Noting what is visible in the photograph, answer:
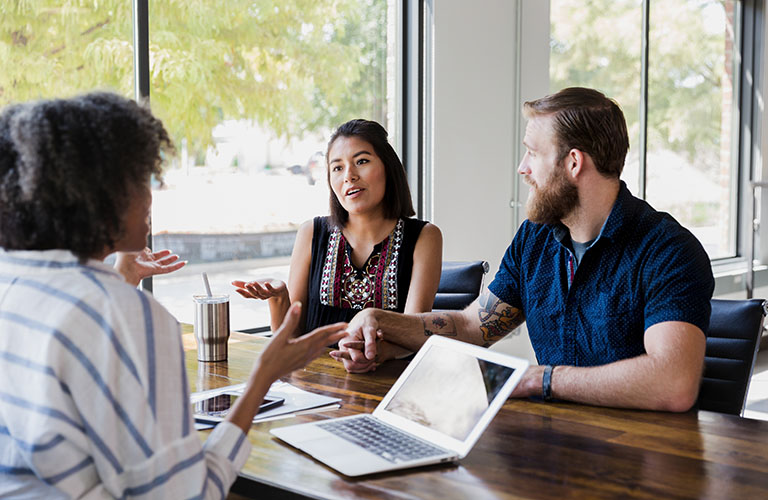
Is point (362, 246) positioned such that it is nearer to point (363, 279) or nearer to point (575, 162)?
point (363, 279)

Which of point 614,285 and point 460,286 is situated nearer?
point 614,285

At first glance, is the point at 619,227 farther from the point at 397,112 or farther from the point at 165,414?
the point at 397,112

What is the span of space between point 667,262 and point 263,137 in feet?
7.09

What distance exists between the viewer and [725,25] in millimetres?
6277

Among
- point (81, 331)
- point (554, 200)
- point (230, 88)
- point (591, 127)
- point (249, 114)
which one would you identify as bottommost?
point (81, 331)

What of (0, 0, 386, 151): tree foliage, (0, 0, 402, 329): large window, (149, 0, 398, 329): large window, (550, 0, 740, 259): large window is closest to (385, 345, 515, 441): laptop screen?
(0, 0, 386, 151): tree foliage

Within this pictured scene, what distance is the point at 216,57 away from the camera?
3322mm

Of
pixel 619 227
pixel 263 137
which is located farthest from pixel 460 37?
pixel 619 227

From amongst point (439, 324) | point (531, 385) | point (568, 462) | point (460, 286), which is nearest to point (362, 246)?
point (460, 286)

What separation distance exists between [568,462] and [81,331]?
2.46 feet

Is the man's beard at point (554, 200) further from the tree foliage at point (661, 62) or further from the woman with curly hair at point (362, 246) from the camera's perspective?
the tree foliage at point (661, 62)

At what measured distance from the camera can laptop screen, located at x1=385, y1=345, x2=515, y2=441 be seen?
1334 millimetres

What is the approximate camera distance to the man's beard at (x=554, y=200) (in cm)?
195

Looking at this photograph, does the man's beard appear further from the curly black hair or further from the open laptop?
the curly black hair
